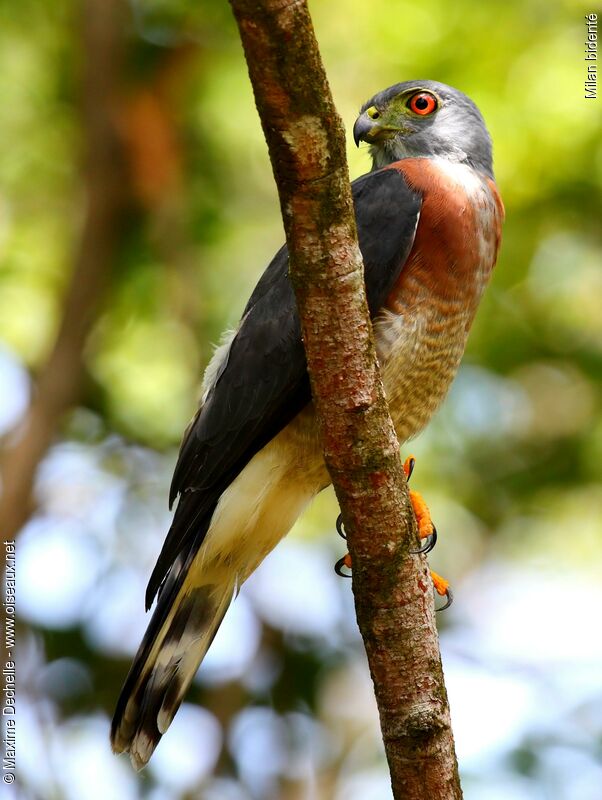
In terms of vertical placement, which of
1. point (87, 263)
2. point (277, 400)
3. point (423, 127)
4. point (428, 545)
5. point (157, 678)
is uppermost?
point (87, 263)

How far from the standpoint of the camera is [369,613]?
3.02m

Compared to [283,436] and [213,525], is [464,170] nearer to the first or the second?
[283,436]

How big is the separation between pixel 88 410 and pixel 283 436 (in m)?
2.54

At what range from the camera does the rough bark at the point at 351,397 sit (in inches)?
94.0

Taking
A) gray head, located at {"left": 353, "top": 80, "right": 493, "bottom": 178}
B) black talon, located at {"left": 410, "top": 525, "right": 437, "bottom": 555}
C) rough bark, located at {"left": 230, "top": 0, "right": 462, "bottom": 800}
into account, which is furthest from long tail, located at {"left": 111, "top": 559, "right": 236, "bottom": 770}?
gray head, located at {"left": 353, "top": 80, "right": 493, "bottom": 178}

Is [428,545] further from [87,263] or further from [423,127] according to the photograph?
[87,263]

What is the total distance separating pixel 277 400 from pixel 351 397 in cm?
77

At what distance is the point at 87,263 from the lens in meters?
5.61

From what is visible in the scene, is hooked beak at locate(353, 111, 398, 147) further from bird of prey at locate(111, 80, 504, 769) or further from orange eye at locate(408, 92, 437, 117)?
bird of prey at locate(111, 80, 504, 769)

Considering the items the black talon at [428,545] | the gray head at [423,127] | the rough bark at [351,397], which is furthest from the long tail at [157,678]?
the gray head at [423,127]

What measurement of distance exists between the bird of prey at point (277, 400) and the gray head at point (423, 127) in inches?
10.2

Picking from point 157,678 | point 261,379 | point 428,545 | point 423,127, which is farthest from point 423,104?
point 157,678

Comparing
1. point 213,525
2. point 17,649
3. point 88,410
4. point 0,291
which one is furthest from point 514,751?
point 0,291

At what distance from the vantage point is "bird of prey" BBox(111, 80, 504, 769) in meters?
3.60
